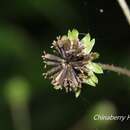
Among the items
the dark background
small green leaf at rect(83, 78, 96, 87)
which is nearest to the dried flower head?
small green leaf at rect(83, 78, 96, 87)

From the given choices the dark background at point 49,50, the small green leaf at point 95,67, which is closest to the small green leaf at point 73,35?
the small green leaf at point 95,67

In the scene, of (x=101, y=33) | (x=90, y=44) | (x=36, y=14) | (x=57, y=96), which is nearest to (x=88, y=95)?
(x=57, y=96)

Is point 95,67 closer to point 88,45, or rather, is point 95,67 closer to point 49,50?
point 88,45

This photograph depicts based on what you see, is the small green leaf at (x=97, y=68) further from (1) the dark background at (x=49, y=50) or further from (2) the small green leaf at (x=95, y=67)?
(1) the dark background at (x=49, y=50)

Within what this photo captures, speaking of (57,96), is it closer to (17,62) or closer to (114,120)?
(17,62)

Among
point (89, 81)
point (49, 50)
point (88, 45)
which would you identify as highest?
point (49, 50)

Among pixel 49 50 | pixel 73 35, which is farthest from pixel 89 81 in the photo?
pixel 49 50
